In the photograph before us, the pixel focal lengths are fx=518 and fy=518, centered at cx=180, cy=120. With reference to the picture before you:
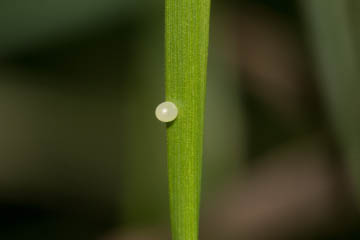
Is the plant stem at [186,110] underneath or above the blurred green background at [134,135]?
underneath

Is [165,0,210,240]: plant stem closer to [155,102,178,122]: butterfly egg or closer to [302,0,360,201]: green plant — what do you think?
[155,102,178,122]: butterfly egg

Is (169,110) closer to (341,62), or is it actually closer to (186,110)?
(186,110)

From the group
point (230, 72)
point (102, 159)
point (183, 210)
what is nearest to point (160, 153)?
point (102, 159)

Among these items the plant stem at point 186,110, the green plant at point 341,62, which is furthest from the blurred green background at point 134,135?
the plant stem at point 186,110

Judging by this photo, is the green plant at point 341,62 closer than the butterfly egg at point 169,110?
No

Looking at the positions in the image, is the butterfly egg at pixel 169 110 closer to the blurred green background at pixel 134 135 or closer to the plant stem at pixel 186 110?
the plant stem at pixel 186 110

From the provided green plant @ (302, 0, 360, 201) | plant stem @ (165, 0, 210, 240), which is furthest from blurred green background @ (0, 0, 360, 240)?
plant stem @ (165, 0, 210, 240)

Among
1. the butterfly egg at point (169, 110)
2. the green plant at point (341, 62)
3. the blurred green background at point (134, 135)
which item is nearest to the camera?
the butterfly egg at point (169, 110)

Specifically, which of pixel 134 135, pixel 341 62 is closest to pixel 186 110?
pixel 341 62
